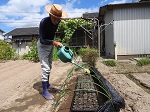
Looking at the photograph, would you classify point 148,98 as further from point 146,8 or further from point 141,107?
point 146,8

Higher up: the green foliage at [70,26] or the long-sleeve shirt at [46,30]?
the green foliage at [70,26]

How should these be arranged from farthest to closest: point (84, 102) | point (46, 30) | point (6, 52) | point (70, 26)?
point (70, 26)
point (6, 52)
point (46, 30)
point (84, 102)

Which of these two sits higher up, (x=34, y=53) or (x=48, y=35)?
(x=48, y=35)

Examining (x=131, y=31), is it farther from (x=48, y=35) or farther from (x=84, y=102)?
(x=84, y=102)

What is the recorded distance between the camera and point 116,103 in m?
1.95

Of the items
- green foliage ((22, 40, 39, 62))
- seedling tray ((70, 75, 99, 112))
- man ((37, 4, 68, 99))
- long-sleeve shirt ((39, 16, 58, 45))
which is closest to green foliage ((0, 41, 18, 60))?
green foliage ((22, 40, 39, 62))

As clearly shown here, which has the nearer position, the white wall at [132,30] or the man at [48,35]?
the man at [48,35]

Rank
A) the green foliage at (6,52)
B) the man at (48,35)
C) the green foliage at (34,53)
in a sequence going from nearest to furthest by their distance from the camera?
1. the man at (48,35)
2. the green foliage at (34,53)
3. the green foliage at (6,52)

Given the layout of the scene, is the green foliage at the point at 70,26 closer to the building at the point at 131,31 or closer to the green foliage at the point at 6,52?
the building at the point at 131,31

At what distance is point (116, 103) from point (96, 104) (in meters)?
0.91

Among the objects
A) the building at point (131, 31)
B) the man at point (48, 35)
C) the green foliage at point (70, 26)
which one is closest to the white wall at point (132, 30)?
the building at point (131, 31)

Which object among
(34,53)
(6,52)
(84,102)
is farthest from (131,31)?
(84,102)

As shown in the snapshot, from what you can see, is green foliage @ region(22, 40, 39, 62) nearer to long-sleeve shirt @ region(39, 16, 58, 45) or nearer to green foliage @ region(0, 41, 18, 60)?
green foliage @ region(0, 41, 18, 60)

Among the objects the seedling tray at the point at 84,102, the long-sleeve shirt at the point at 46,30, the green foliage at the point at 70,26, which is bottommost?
the seedling tray at the point at 84,102
